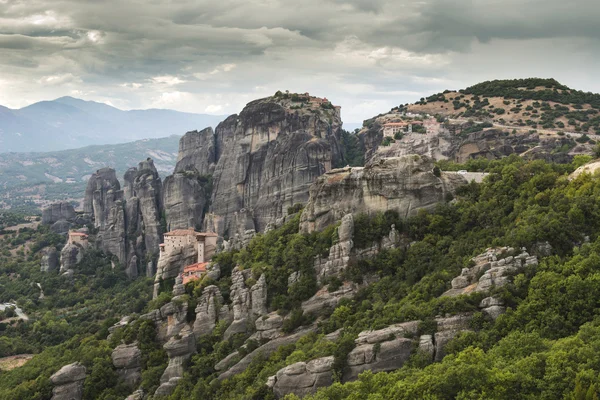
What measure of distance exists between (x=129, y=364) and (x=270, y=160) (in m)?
53.4

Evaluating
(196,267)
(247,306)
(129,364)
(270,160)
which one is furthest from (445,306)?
(270,160)

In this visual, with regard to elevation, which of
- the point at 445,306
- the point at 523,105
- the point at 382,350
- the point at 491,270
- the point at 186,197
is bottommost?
the point at 382,350

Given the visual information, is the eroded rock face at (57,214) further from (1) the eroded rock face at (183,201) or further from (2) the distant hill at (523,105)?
(2) the distant hill at (523,105)

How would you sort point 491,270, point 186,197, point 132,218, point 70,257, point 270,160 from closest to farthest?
point 491,270, point 270,160, point 70,257, point 186,197, point 132,218

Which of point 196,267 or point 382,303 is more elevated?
point 382,303

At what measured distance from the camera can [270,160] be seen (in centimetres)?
10025

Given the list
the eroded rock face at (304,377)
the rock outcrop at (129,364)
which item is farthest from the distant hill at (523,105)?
the eroded rock face at (304,377)

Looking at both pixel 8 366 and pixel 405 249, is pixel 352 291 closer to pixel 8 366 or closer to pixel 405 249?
pixel 405 249

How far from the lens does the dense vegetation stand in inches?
1090

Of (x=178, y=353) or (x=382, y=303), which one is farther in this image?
(x=178, y=353)

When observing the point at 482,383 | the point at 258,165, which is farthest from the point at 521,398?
the point at 258,165

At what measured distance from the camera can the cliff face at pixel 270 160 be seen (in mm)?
95562

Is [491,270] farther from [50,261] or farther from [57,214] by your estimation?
[57,214]

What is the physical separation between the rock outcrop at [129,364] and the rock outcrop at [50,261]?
5578cm
